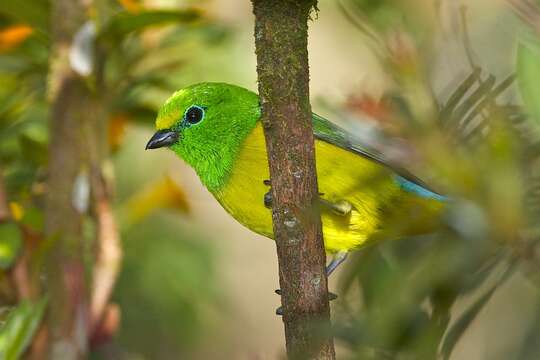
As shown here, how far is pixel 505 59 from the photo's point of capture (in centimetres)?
172

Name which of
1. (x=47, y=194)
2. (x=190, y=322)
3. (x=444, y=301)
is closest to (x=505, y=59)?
(x=444, y=301)

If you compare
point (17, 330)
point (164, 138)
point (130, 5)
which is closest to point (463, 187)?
point (17, 330)

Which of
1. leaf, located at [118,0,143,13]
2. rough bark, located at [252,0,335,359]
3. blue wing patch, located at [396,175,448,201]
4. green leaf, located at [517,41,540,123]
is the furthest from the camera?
blue wing patch, located at [396,175,448,201]

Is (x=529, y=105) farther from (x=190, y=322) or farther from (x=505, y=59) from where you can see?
(x=190, y=322)

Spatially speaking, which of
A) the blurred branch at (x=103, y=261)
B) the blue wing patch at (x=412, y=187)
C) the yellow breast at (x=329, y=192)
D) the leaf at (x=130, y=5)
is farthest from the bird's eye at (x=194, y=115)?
the blue wing patch at (x=412, y=187)

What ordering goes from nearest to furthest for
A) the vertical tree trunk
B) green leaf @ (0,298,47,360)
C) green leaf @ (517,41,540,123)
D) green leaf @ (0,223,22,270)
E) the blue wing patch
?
green leaf @ (517,41,540,123) < green leaf @ (0,298,47,360) < green leaf @ (0,223,22,270) < the vertical tree trunk < the blue wing patch

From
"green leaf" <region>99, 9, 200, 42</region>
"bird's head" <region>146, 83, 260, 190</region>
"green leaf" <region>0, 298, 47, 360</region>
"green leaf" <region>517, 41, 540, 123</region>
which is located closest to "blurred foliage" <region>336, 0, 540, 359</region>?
"green leaf" <region>517, 41, 540, 123</region>

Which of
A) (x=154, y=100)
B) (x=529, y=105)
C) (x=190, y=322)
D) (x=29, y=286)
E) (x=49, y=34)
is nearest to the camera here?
(x=529, y=105)

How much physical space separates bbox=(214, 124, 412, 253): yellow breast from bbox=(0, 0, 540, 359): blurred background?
0.22 m

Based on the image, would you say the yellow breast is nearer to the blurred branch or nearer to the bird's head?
the bird's head

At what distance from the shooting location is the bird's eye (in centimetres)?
310

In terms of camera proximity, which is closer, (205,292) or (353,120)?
(353,120)

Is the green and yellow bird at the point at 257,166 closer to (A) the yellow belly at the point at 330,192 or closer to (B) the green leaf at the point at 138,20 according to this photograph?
(A) the yellow belly at the point at 330,192

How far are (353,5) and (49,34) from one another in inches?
51.6
